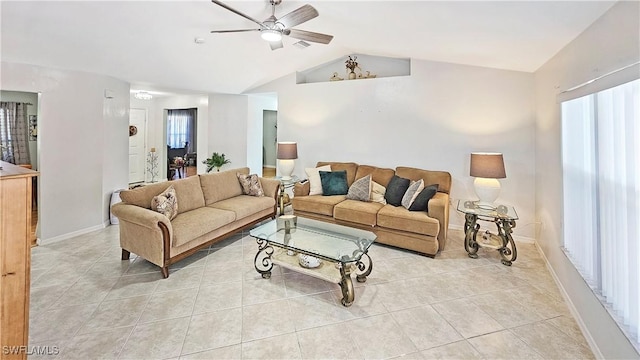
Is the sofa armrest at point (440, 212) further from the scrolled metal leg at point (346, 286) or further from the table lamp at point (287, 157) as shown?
the table lamp at point (287, 157)

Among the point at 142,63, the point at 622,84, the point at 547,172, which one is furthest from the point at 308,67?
the point at 622,84

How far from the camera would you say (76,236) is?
3988mm

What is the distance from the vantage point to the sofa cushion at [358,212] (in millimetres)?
3717

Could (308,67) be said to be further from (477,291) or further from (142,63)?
(477,291)

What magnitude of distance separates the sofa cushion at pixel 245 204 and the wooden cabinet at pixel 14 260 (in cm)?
232

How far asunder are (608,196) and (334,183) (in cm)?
318

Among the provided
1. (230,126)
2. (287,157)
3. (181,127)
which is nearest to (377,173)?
(287,157)

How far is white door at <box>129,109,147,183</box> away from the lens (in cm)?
736

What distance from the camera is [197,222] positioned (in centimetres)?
318

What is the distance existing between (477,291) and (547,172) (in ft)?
5.70

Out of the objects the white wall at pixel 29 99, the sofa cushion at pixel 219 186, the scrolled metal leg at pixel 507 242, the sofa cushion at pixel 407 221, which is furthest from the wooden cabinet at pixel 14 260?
the white wall at pixel 29 99

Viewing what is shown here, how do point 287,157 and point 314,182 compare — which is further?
point 287,157

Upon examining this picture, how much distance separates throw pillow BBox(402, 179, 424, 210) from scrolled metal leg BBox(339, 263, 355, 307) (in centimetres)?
167

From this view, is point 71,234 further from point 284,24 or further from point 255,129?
point 284,24
